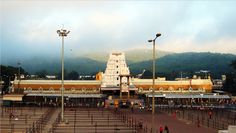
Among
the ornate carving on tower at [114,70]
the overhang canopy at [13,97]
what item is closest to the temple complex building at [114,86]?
the ornate carving on tower at [114,70]

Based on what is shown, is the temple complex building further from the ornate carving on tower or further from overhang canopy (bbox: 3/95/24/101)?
overhang canopy (bbox: 3/95/24/101)

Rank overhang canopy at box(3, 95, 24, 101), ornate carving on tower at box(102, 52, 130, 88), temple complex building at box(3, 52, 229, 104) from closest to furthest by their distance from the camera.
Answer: overhang canopy at box(3, 95, 24, 101) < temple complex building at box(3, 52, 229, 104) < ornate carving on tower at box(102, 52, 130, 88)

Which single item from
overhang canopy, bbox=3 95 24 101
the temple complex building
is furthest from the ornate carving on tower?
overhang canopy, bbox=3 95 24 101

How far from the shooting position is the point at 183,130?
36156mm

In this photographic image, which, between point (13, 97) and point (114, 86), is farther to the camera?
point (114, 86)

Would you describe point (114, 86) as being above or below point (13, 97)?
above

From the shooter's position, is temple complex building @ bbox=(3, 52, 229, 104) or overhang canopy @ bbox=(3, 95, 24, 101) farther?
temple complex building @ bbox=(3, 52, 229, 104)

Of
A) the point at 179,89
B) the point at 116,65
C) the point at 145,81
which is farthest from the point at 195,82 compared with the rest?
the point at 116,65

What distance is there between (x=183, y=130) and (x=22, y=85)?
65281 millimetres

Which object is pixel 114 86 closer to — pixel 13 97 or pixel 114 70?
pixel 114 70

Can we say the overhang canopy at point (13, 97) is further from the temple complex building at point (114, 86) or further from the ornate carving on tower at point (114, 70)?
the ornate carving on tower at point (114, 70)

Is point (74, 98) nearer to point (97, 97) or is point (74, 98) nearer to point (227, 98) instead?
point (97, 97)

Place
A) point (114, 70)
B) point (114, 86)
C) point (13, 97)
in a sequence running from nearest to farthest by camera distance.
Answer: point (13, 97), point (114, 86), point (114, 70)

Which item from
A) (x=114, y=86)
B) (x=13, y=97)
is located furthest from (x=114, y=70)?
(x=13, y=97)
